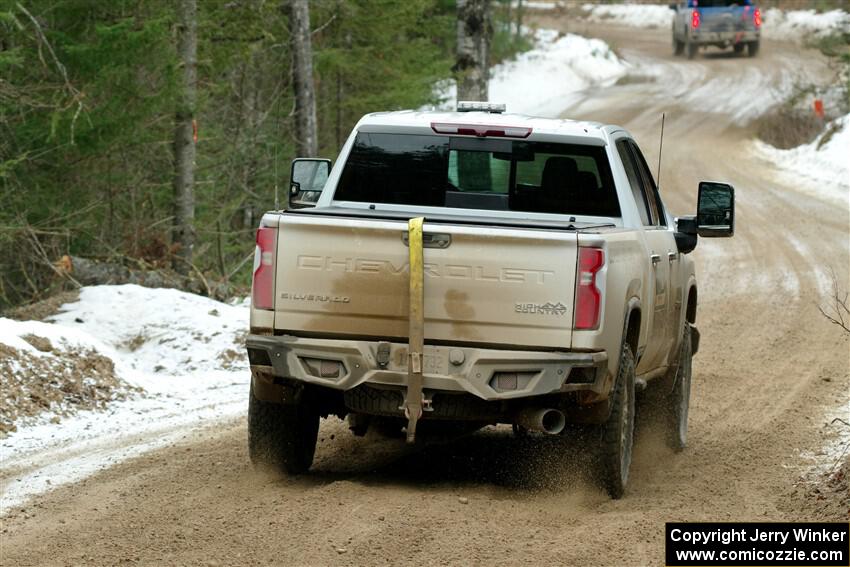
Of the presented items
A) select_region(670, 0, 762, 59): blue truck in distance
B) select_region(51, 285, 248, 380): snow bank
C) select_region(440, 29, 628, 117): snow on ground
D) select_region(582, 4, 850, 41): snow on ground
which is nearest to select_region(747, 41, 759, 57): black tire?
select_region(670, 0, 762, 59): blue truck in distance

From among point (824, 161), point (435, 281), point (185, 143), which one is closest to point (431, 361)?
point (435, 281)

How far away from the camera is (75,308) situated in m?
13.3

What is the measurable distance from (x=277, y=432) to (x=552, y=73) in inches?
1480

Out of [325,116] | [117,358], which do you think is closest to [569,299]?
[117,358]

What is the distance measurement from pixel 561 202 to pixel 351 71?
16597 millimetres

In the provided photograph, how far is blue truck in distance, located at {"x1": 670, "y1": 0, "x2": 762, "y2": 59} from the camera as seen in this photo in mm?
45250

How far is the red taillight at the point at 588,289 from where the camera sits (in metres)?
6.66

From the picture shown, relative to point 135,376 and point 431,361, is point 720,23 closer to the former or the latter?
point 135,376

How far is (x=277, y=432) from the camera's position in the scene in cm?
768

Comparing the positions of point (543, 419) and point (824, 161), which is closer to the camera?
point (543, 419)

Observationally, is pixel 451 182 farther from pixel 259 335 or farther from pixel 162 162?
pixel 162 162

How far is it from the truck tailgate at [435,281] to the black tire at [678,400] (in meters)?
2.79

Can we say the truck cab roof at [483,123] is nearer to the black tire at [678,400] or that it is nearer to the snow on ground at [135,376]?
the black tire at [678,400]

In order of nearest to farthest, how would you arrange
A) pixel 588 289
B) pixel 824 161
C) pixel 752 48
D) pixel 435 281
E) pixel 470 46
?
1. pixel 588 289
2. pixel 435 281
3. pixel 470 46
4. pixel 824 161
5. pixel 752 48
